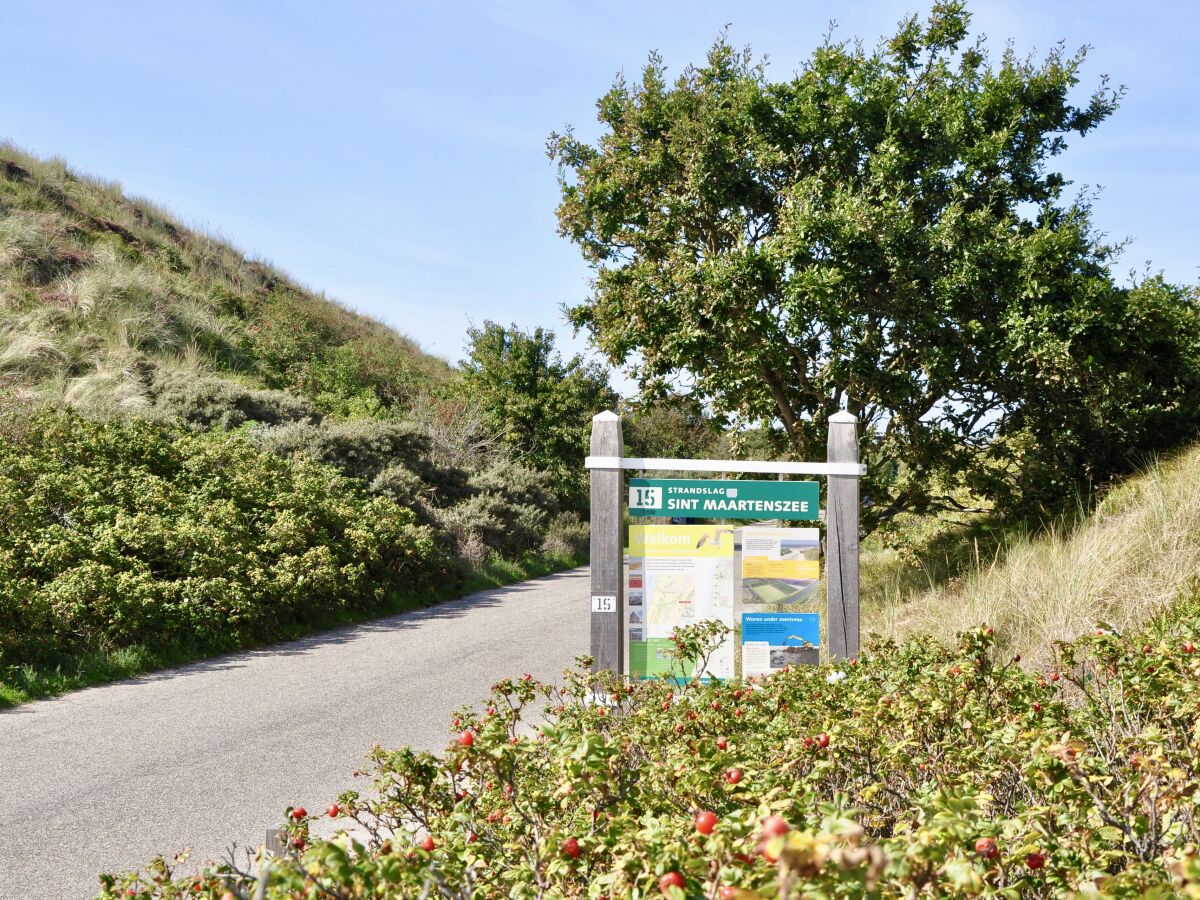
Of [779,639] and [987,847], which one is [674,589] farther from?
[987,847]

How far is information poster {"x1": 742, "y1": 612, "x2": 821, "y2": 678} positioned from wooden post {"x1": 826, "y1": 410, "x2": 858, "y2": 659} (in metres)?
0.19

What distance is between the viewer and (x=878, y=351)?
36.4 feet

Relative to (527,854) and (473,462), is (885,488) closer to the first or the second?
(527,854)

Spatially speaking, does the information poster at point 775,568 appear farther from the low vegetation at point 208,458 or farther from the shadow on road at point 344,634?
the low vegetation at point 208,458

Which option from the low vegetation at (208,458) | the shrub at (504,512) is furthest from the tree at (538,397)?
the shrub at (504,512)

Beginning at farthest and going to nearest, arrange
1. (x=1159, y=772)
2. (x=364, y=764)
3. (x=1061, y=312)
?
1. (x=1061, y=312)
2. (x=364, y=764)
3. (x=1159, y=772)

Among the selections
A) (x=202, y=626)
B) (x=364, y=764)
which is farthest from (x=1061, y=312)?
(x=202, y=626)

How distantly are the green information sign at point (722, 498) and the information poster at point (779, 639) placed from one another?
0.77 m

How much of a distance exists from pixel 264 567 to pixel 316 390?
588 inches

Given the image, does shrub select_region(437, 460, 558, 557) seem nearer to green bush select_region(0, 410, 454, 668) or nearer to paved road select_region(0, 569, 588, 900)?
green bush select_region(0, 410, 454, 668)

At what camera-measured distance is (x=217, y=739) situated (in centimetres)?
692

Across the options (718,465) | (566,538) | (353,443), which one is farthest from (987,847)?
(566,538)

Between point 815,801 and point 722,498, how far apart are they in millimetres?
4230

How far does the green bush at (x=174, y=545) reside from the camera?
369 inches
